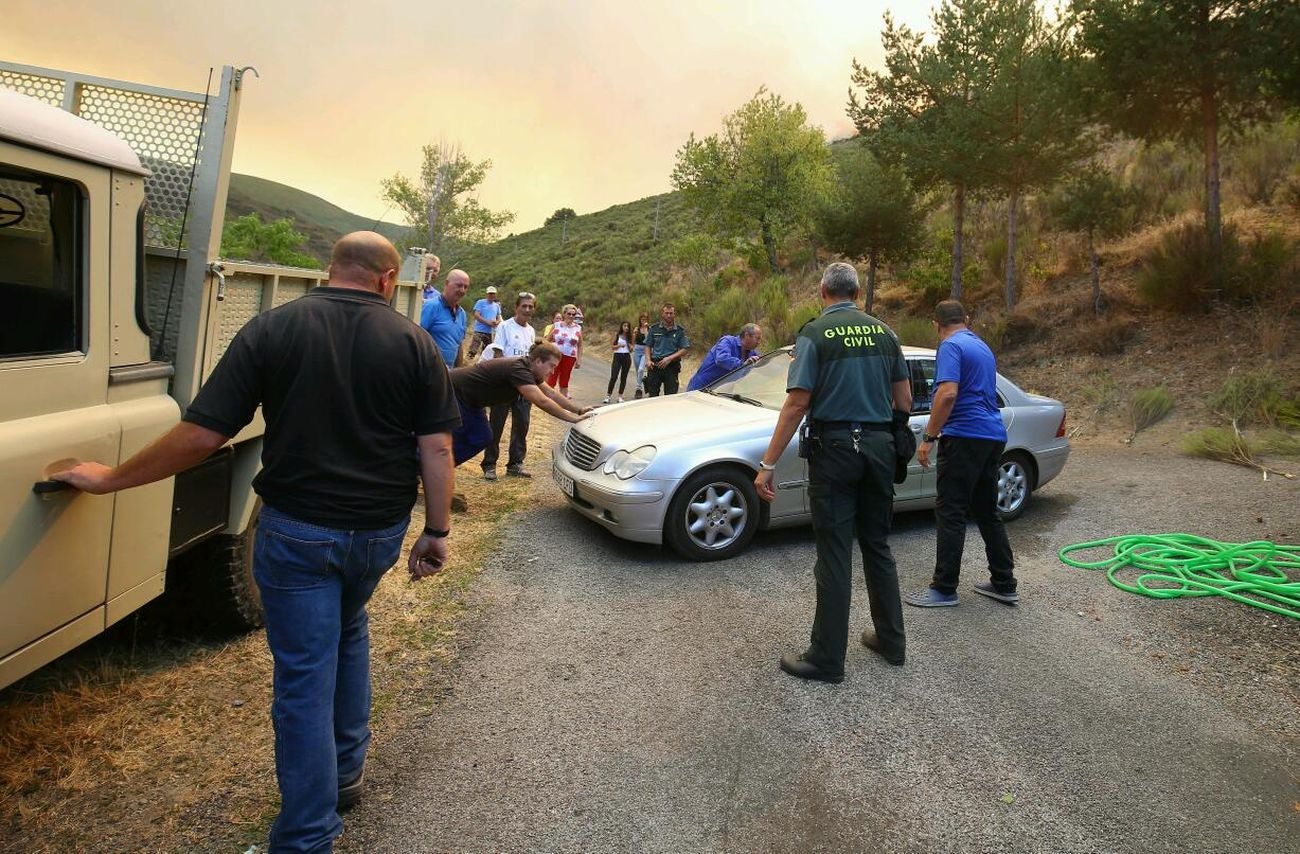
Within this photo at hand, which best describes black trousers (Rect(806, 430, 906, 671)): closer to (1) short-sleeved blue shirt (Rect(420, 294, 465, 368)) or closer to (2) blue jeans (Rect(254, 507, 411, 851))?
(2) blue jeans (Rect(254, 507, 411, 851))

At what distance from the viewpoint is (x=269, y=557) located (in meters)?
2.26

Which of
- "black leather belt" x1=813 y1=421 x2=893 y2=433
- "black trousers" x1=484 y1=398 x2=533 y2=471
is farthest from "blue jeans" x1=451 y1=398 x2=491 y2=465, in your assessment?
"black leather belt" x1=813 y1=421 x2=893 y2=433

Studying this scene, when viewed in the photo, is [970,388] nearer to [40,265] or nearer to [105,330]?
[105,330]

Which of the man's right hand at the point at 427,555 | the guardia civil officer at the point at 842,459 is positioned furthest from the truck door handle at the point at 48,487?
the guardia civil officer at the point at 842,459

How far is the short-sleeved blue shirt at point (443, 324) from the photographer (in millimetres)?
7465

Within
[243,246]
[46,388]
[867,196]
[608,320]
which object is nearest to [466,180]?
[608,320]

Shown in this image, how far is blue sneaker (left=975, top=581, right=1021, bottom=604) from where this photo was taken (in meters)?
4.93

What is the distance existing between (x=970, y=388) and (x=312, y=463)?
3.90m

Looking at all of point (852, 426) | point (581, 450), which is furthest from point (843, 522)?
point (581, 450)

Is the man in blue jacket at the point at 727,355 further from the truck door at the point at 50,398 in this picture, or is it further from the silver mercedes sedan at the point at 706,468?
the truck door at the point at 50,398

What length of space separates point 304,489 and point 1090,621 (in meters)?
4.42

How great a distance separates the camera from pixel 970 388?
4.83 m

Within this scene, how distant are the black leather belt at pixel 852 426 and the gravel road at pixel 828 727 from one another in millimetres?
1202

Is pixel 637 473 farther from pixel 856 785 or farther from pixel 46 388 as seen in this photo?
pixel 46 388
